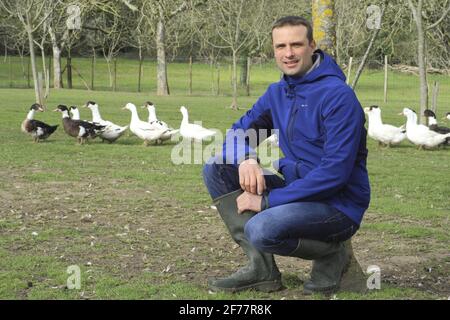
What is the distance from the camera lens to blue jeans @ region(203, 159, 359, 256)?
4.86m

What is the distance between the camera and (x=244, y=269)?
545 centimetres

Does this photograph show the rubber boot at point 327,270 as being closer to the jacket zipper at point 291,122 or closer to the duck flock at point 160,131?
the jacket zipper at point 291,122

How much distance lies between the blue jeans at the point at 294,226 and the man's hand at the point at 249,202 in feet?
0.27

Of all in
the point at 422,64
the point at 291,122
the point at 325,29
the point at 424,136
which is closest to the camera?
the point at 291,122

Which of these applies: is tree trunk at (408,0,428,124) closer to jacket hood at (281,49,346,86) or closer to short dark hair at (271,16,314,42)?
jacket hood at (281,49,346,86)

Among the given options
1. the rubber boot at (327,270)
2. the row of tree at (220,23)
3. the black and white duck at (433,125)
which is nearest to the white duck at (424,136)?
the black and white duck at (433,125)

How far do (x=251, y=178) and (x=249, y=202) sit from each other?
20 cm

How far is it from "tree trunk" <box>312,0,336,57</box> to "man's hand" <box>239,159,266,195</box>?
2.07 metres

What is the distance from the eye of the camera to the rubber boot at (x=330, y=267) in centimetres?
507

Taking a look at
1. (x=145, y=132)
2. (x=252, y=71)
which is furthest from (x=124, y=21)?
(x=145, y=132)

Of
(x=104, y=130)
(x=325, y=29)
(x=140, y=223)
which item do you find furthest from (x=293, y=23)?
(x=104, y=130)

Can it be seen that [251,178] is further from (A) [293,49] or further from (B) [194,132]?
(B) [194,132]

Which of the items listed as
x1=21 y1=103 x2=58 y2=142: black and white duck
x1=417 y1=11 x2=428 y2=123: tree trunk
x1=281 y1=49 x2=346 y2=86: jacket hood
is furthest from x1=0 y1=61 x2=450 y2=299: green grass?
x1=417 y1=11 x2=428 y2=123: tree trunk
